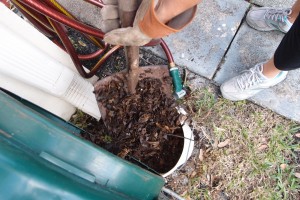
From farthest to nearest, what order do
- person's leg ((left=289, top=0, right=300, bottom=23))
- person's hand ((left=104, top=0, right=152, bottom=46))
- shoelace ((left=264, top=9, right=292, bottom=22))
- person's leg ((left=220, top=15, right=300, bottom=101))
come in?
shoelace ((left=264, top=9, right=292, bottom=22)), person's leg ((left=289, top=0, right=300, bottom=23)), person's leg ((left=220, top=15, right=300, bottom=101)), person's hand ((left=104, top=0, right=152, bottom=46))

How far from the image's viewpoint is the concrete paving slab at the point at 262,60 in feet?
6.51

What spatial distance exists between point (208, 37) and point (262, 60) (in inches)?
14.8

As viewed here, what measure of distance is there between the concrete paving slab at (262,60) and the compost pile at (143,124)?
51 centimetres

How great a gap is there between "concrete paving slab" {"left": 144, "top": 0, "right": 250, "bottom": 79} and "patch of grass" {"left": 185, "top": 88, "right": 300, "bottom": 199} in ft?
0.62

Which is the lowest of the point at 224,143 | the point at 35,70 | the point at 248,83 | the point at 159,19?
the point at 224,143

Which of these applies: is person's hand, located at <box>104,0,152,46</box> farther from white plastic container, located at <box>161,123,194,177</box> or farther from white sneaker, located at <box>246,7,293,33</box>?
white sneaker, located at <box>246,7,293,33</box>

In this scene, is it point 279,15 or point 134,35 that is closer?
point 134,35

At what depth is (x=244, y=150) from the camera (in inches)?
76.9

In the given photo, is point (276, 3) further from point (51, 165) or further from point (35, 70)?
point (51, 165)

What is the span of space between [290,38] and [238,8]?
0.72 metres

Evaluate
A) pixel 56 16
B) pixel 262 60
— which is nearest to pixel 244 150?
pixel 262 60

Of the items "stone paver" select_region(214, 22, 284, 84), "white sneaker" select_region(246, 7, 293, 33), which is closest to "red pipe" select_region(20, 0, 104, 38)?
"stone paver" select_region(214, 22, 284, 84)

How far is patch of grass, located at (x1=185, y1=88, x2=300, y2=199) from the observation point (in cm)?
191

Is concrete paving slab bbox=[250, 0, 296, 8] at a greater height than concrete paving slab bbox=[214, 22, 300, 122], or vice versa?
concrete paving slab bbox=[250, 0, 296, 8]
